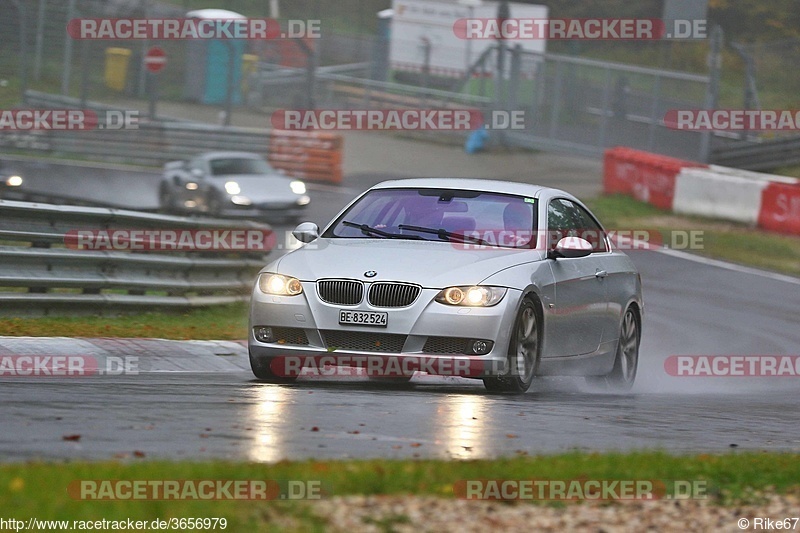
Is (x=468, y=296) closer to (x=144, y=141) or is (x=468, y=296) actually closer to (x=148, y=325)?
(x=148, y=325)

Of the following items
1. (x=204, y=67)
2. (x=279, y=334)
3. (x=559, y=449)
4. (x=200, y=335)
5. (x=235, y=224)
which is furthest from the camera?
(x=204, y=67)

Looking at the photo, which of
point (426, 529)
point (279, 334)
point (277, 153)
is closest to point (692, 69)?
point (277, 153)

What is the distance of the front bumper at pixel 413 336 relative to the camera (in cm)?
948

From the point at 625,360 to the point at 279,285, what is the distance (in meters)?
3.58

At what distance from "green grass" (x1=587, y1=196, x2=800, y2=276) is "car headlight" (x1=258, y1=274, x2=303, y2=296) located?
13.7 m

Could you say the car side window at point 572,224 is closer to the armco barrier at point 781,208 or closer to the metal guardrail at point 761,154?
the armco barrier at point 781,208

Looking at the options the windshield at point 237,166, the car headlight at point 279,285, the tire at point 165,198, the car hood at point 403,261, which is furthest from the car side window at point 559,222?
the tire at point 165,198

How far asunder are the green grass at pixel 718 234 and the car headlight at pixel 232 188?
6.60m

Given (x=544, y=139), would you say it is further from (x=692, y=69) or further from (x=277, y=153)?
(x=692, y=69)

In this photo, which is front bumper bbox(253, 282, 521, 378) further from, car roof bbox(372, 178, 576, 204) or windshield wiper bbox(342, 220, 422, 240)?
car roof bbox(372, 178, 576, 204)

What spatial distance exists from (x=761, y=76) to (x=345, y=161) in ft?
A: 33.1

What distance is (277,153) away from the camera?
33969mm

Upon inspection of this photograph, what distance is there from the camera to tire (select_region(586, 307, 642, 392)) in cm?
1202

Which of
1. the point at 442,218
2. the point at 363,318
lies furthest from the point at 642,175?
the point at 363,318
